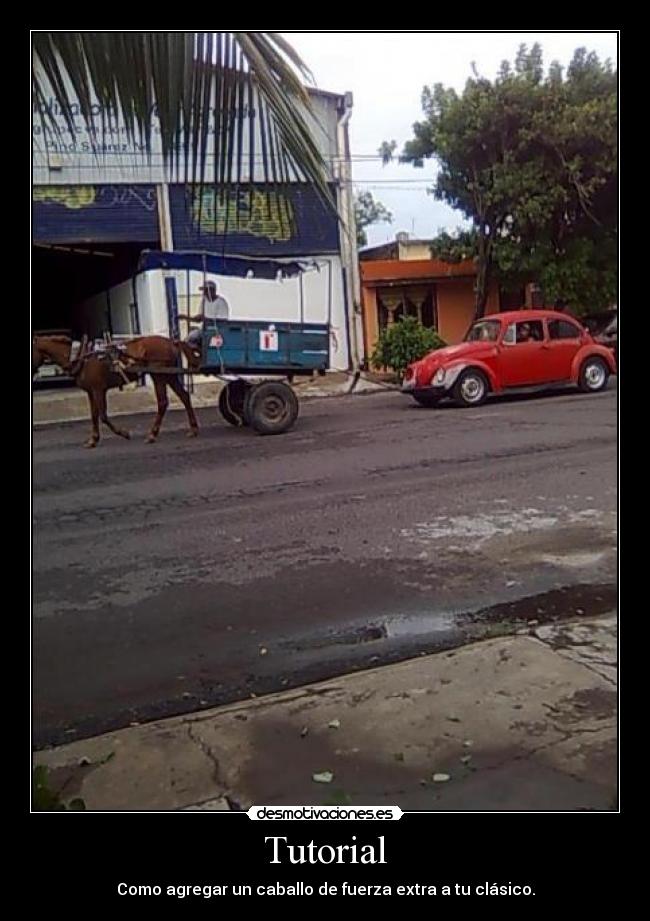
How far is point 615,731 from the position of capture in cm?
332

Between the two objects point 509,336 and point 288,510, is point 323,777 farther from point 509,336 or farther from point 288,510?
point 509,336

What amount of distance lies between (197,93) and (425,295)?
1833 centimetres

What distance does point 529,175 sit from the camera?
16906 mm

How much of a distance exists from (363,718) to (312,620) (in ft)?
4.72

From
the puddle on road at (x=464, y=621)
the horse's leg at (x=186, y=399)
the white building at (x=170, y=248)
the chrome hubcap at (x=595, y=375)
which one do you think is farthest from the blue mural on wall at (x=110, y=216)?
the puddle on road at (x=464, y=621)

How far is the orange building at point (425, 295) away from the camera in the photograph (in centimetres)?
2036

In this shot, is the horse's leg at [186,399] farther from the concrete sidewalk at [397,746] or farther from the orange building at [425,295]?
the concrete sidewalk at [397,746]

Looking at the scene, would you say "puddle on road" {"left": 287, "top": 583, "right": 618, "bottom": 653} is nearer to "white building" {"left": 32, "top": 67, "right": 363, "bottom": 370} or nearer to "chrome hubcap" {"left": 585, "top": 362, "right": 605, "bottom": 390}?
"white building" {"left": 32, "top": 67, "right": 363, "bottom": 370}

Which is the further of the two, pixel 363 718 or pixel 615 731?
pixel 363 718

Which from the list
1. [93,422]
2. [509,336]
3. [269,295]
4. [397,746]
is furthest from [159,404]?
[397,746]

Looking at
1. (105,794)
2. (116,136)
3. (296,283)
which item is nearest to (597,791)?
(105,794)

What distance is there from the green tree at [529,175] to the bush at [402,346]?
2336 millimetres
